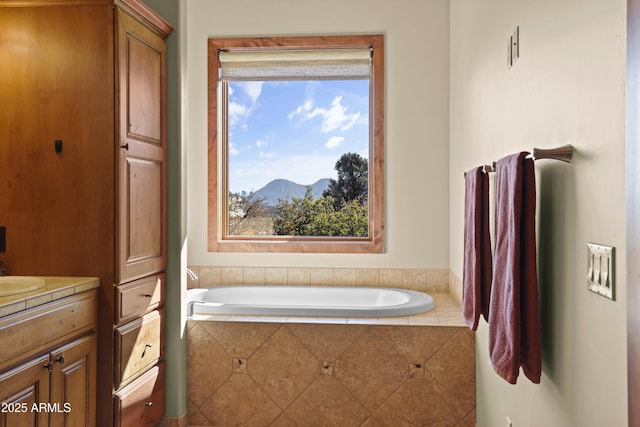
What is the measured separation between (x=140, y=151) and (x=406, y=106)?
199 centimetres

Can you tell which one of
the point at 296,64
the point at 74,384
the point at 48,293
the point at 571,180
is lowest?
the point at 74,384

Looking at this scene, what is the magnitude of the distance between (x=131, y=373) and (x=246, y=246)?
160 centimetres

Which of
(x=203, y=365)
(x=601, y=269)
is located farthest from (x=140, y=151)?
(x=601, y=269)

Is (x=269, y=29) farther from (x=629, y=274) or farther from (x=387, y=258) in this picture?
(x=629, y=274)

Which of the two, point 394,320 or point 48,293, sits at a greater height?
point 48,293

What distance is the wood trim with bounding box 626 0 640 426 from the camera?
38.2 inches

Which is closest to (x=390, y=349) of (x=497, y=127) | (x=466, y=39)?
(x=497, y=127)

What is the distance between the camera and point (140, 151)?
248 centimetres

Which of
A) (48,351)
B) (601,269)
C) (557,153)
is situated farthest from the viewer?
(48,351)

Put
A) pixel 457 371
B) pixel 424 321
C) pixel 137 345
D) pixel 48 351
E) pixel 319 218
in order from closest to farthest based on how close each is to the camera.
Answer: pixel 48 351, pixel 137 345, pixel 457 371, pixel 424 321, pixel 319 218

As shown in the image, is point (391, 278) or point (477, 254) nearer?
point (477, 254)

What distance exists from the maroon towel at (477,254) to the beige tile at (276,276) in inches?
72.4

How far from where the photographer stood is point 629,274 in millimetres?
1017

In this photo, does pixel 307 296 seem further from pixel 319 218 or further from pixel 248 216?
pixel 248 216
